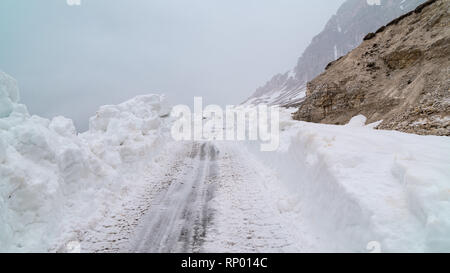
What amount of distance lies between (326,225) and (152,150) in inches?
456

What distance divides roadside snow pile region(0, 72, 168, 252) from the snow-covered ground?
0.03m

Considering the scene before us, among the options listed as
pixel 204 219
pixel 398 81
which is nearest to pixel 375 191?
pixel 204 219

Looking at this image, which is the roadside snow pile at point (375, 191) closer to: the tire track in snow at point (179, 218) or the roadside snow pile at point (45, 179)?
the tire track in snow at point (179, 218)

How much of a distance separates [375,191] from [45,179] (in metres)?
8.85

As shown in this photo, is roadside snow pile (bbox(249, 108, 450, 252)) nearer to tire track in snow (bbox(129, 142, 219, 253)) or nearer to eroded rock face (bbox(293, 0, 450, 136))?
tire track in snow (bbox(129, 142, 219, 253))

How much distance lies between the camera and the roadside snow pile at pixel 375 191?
4.11m

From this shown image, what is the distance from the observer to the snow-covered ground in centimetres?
466

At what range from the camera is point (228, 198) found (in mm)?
8180

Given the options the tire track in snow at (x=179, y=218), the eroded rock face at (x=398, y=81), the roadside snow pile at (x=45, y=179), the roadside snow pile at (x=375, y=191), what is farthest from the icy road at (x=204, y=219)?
the eroded rock face at (x=398, y=81)

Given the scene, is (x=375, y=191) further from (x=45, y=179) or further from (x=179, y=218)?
(x=45, y=179)

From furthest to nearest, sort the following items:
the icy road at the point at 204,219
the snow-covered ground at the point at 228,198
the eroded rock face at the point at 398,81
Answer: the eroded rock face at the point at 398,81
the icy road at the point at 204,219
the snow-covered ground at the point at 228,198

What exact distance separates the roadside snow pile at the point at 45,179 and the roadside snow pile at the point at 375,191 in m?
Result: 6.70
